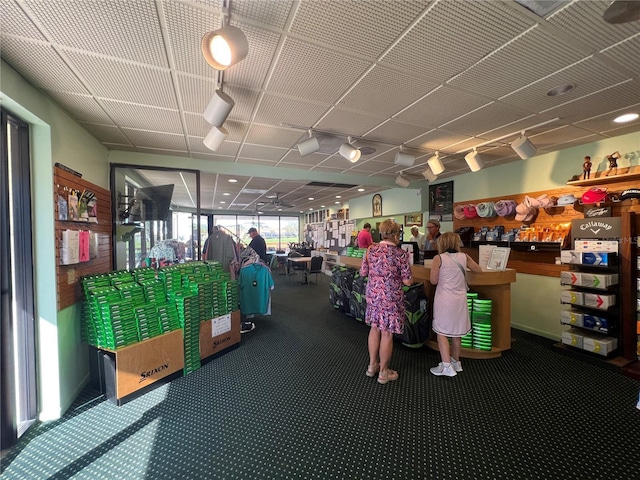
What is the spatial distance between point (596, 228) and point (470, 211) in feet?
5.86

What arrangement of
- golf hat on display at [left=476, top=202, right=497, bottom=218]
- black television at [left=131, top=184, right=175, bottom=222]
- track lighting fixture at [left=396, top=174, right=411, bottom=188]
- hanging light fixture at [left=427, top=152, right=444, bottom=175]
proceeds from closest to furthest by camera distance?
1. hanging light fixture at [left=427, top=152, right=444, bottom=175]
2. black television at [left=131, top=184, right=175, bottom=222]
3. golf hat on display at [left=476, top=202, right=497, bottom=218]
4. track lighting fixture at [left=396, top=174, right=411, bottom=188]

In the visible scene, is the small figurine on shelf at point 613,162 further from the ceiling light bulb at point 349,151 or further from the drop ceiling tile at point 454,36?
the ceiling light bulb at point 349,151

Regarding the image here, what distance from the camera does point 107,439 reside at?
2.02 metres

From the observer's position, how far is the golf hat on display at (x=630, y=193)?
3.07m

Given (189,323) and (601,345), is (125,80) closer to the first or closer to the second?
(189,323)

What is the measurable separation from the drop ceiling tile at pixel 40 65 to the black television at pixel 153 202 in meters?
2.30

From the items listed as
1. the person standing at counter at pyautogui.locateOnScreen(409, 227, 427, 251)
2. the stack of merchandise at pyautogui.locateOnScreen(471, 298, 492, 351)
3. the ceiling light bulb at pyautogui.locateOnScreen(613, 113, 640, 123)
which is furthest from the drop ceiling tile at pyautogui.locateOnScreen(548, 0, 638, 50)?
the person standing at counter at pyautogui.locateOnScreen(409, 227, 427, 251)

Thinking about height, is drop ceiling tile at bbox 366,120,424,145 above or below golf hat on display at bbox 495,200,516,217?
above

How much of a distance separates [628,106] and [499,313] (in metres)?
2.37

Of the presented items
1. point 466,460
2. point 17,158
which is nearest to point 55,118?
point 17,158

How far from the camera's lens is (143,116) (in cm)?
277

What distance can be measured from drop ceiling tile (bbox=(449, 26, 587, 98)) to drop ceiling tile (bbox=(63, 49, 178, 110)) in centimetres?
225

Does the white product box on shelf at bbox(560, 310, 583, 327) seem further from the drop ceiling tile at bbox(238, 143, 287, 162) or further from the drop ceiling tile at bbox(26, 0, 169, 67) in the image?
the drop ceiling tile at bbox(26, 0, 169, 67)

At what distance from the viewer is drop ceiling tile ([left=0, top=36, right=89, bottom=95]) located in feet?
5.49
